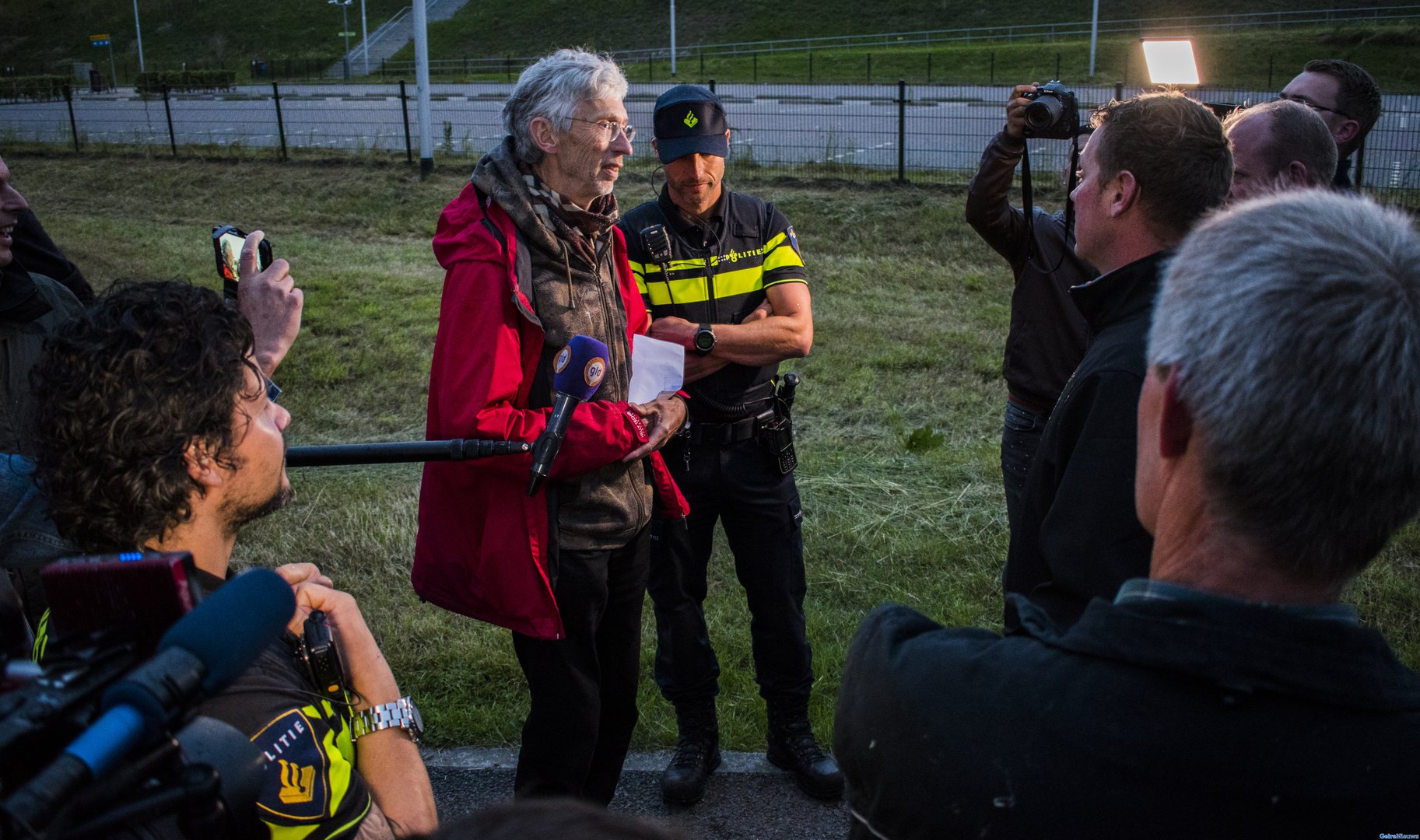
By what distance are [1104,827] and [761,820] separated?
259 centimetres

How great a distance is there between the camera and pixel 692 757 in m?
3.85

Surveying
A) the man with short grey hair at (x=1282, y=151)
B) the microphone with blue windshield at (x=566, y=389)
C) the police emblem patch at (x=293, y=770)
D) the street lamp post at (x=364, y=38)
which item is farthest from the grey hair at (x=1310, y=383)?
the street lamp post at (x=364, y=38)

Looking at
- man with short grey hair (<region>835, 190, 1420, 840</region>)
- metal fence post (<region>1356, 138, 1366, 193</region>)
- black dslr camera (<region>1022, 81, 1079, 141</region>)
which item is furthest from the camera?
metal fence post (<region>1356, 138, 1366, 193</region>)

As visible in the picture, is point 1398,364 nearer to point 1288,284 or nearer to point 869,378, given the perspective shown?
point 1288,284

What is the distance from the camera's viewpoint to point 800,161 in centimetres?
1562

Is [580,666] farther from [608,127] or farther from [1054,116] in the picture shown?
[1054,116]

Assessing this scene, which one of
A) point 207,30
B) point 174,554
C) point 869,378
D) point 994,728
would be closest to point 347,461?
point 174,554

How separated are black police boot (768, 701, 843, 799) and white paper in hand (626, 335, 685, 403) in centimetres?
130

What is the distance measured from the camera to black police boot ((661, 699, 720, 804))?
12.3 feet

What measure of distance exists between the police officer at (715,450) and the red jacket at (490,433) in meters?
0.79

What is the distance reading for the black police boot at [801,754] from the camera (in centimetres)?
378

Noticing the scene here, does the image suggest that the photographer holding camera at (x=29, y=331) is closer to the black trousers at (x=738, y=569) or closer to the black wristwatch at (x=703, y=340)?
the black wristwatch at (x=703, y=340)

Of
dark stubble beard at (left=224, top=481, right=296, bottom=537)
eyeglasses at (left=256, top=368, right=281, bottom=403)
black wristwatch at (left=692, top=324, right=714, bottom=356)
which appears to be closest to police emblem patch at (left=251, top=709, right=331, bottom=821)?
dark stubble beard at (left=224, top=481, right=296, bottom=537)

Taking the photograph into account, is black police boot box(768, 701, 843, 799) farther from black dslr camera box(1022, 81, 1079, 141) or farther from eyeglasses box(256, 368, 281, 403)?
eyeglasses box(256, 368, 281, 403)
